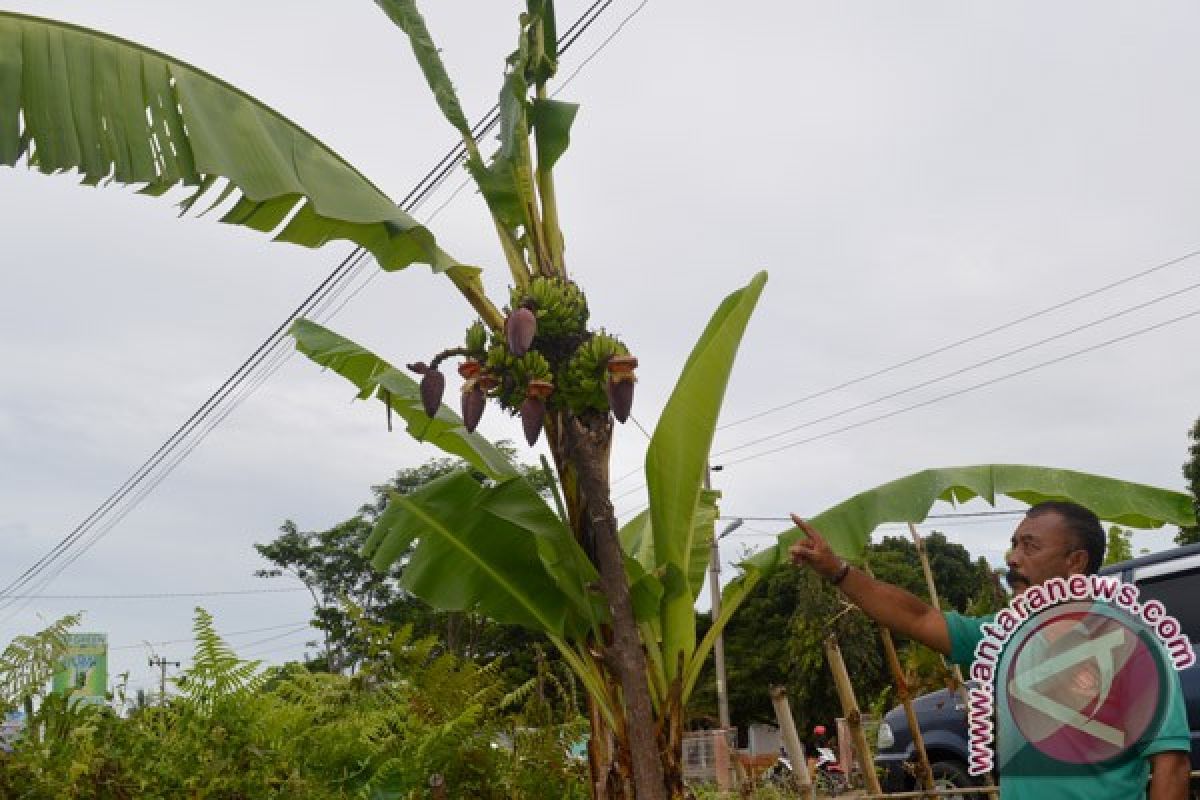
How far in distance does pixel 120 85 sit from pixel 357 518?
30367 mm

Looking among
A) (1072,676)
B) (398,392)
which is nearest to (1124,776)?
(1072,676)

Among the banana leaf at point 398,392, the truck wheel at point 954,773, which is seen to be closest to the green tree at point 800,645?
the truck wheel at point 954,773

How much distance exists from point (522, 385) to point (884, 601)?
1828mm

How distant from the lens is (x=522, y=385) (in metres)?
4.34

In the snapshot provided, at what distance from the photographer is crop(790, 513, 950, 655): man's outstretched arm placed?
2.84 m

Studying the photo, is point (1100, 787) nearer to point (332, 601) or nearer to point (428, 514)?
point (428, 514)

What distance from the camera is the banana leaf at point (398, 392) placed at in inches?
191

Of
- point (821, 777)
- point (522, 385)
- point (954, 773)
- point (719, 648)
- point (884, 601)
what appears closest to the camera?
point (884, 601)

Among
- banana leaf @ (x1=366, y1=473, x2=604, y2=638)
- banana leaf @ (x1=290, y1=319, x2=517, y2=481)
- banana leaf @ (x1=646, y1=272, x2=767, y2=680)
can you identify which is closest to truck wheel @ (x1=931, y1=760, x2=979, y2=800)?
banana leaf @ (x1=646, y1=272, x2=767, y2=680)

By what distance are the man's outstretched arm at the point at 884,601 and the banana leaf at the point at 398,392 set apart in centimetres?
200

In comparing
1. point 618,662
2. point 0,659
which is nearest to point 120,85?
point 0,659

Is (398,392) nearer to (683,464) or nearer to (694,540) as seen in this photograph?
(683,464)

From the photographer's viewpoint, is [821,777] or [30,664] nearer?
[30,664]

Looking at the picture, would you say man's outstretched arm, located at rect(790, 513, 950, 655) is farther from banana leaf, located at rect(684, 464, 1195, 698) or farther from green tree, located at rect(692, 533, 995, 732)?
green tree, located at rect(692, 533, 995, 732)
